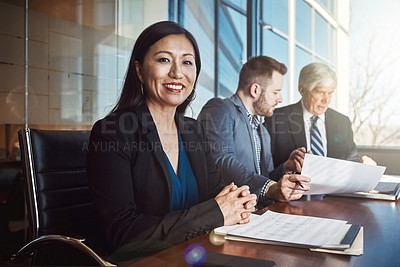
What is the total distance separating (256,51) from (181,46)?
898 mm

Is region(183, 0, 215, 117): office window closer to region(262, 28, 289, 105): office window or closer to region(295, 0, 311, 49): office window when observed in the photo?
region(262, 28, 289, 105): office window

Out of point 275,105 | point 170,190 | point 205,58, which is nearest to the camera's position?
point 170,190

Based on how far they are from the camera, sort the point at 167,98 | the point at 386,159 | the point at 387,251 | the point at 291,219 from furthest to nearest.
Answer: the point at 386,159, the point at 167,98, the point at 291,219, the point at 387,251

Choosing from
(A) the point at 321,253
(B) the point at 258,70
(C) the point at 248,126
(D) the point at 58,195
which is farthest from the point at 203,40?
(A) the point at 321,253

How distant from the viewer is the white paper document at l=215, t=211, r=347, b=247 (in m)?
0.94

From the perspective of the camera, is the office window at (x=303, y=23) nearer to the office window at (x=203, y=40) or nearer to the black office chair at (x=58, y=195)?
the office window at (x=203, y=40)

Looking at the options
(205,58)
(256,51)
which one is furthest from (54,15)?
(256,51)

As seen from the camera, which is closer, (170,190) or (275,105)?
(170,190)

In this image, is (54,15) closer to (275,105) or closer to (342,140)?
(275,105)

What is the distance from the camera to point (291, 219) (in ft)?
3.85

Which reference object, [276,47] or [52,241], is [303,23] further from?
[52,241]

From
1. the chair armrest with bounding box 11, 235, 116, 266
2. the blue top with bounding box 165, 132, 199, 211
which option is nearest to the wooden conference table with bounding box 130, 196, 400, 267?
the chair armrest with bounding box 11, 235, 116, 266

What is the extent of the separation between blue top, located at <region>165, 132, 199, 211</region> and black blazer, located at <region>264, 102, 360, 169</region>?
96 centimetres

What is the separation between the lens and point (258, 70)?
103 inches
